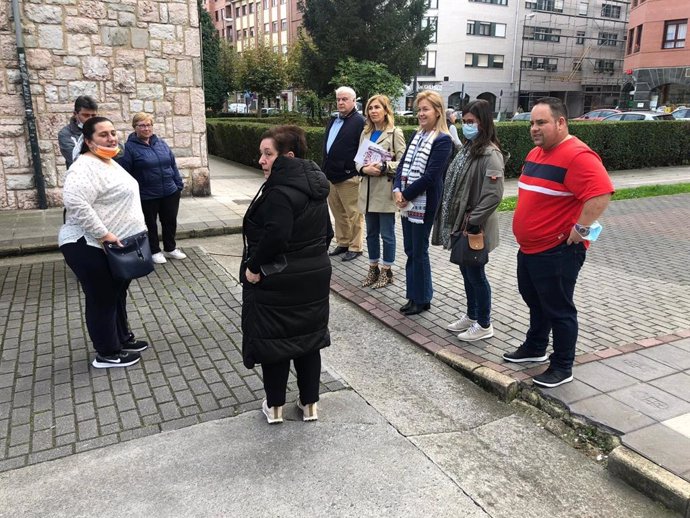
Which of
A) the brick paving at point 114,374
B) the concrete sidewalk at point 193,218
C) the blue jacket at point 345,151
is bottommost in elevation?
the brick paving at point 114,374

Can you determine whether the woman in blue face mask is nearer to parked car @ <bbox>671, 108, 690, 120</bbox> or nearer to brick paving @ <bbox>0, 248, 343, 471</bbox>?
brick paving @ <bbox>0, 248, 343, 471</bbox>

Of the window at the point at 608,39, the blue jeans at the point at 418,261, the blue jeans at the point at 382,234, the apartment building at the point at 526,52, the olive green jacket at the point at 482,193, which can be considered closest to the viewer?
the olive green jacket at the point at 482,193

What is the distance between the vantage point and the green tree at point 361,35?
23703mm

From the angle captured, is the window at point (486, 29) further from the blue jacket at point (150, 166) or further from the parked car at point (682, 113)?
the blue jacket at point (150, 166)

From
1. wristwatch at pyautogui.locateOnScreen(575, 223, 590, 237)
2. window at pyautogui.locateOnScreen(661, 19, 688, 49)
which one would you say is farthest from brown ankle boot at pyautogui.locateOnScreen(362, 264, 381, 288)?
window at pyautogui.locateOnScreen(661, 19, 688, 49)

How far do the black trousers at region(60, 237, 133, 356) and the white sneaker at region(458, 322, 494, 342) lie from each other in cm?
267

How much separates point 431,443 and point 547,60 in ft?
192

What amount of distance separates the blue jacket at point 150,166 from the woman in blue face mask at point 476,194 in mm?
3588

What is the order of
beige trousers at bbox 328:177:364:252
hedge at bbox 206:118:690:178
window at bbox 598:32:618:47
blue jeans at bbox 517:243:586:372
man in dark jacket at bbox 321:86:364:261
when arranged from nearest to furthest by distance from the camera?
blue jeans at bbox 517:243:586:372 < man in dark jacket at bbox 321:86:364:261 < beige trousers at bbox 328:177:364:252 < hedge at bbox 206:118:690:178 < window at bbox 598:32:618:47

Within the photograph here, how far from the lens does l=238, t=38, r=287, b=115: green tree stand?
1200 inches

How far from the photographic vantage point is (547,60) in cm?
5488

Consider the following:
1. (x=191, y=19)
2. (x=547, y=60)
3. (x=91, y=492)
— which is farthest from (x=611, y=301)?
(x=547, y=60)

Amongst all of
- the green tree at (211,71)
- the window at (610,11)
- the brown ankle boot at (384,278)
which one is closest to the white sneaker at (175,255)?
the brown ankle boot at (384,278)

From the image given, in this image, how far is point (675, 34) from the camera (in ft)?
135
